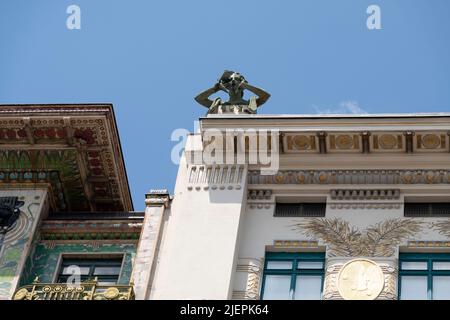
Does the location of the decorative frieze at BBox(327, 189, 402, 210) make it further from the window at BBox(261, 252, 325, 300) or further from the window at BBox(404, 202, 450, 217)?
the window at BBox(261, 252, 325, 300)

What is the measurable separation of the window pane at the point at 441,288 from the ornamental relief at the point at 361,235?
3.34ft

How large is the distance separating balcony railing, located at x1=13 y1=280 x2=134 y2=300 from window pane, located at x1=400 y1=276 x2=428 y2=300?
5.28 metres

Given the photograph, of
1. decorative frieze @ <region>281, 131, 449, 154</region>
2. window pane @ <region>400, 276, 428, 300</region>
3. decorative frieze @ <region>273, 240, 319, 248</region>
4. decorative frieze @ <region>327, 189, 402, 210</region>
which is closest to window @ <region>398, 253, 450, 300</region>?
window pane @ <region>400, 276, 428, 300</region>

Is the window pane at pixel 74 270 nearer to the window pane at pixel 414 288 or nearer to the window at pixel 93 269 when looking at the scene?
the window at pixel 93 269

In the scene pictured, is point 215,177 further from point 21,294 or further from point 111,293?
point 21,294

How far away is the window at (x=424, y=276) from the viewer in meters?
24.5

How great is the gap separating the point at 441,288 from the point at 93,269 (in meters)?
7.50

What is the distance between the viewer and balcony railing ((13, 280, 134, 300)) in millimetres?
24719

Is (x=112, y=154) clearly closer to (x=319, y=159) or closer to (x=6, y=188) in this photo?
(x=6, y=188)

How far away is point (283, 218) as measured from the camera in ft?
87.6

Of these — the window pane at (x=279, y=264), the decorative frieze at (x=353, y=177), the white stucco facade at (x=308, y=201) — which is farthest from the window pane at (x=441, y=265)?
the window pane at (x=279, y=264)

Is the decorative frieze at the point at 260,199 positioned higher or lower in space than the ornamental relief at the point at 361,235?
higher

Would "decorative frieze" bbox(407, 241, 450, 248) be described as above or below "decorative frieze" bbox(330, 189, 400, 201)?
below
